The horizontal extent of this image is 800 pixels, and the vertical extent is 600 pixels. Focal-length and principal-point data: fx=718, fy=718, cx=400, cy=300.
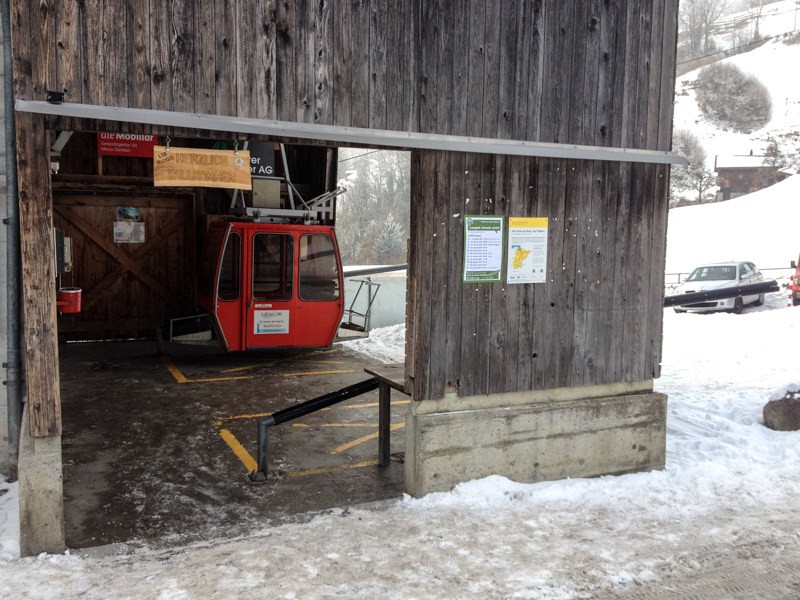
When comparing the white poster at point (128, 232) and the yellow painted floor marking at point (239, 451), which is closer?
the yellow painted floor marking at point (239, 451)

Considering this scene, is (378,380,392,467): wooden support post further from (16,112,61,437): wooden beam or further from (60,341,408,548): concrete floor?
(16,112,61,437): wooden beam

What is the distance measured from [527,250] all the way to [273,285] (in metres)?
6.43

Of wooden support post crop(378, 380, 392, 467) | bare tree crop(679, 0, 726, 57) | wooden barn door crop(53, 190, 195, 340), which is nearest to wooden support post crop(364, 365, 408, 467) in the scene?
wooden support post crop(378, 380, 392, 467)

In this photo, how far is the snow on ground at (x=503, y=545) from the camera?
436cm

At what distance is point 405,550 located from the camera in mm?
4863

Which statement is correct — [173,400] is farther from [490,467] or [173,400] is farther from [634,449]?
[634,449]

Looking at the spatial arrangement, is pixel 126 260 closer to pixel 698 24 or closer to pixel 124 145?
pixel 124 145

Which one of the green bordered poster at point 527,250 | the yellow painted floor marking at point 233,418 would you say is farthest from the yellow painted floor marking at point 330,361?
the green bordered poster at point 527,250

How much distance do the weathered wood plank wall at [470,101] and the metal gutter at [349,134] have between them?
3.4 inches

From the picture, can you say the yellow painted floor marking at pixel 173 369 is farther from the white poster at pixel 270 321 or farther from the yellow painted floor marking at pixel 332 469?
the yellow painted floor marking at pixel 332 469

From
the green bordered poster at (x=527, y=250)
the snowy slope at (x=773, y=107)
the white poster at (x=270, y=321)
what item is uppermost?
the snowy slope at (x=773, y=107)

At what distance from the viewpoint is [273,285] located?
11.7 metres

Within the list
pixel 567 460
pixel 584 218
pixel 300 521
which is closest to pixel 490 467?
pixel 567 460

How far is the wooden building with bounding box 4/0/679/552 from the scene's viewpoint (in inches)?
183
